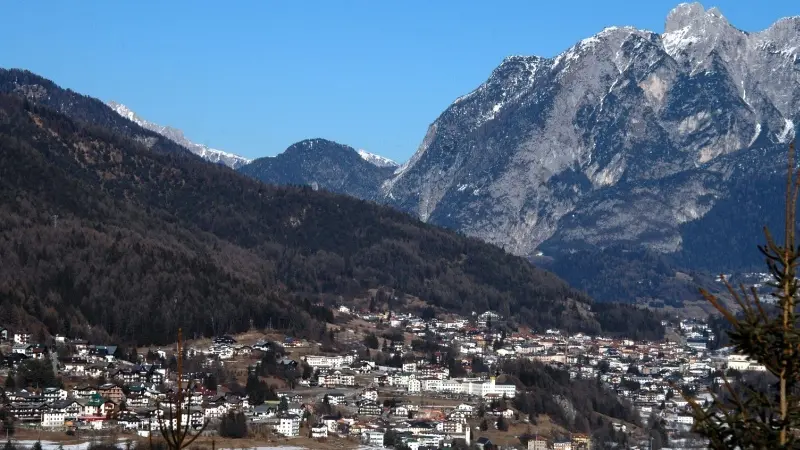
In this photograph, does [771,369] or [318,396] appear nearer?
[771,369]

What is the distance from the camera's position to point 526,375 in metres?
169

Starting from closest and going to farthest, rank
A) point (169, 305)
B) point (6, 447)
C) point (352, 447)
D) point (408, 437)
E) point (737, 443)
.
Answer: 1. point (737, 443)
2. point (6, 447)
3. point (352, 447)
4. point (408, 437)
5. point (169, 305)

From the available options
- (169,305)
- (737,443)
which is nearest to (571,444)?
(169,305)

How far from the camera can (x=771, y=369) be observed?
1365cm

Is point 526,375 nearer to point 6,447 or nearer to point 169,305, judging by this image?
point 169,305

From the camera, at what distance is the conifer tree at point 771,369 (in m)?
13.7

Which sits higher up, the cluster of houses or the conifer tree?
the cluster of houses

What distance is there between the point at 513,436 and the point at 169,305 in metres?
65.4

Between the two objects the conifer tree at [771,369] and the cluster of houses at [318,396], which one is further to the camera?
the cluster of houses at [318,396]

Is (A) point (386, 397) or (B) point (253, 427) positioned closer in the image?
(B) point (253, 427)

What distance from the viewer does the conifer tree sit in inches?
538

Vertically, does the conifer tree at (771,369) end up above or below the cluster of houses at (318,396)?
below

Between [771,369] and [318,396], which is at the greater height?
[318,396]

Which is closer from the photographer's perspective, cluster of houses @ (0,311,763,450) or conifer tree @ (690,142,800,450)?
conifer tree @ (690,142,800,450)
